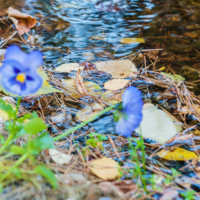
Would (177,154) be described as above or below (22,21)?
below

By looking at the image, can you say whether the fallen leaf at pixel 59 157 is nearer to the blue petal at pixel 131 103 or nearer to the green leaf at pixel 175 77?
the blue petal at pixel 131 103

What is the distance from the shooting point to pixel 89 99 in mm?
1491

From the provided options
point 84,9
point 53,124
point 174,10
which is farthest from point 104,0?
point 53,124

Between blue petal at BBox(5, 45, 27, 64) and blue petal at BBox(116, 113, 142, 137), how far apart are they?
0.45 meters

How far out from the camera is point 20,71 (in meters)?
0.85

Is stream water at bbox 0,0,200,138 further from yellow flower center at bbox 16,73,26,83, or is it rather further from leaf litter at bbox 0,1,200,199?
yellow flower center at bbox 16,73,26,83

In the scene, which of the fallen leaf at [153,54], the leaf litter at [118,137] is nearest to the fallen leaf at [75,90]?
the leaf litter at [118,137]

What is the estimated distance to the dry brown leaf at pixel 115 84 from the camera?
5.18 ft

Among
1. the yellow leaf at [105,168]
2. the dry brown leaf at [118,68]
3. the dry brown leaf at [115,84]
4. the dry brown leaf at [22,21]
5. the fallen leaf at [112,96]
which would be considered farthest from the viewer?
the dry brown leaf at [22,21]

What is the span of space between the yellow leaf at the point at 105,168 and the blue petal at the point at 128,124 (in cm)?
18

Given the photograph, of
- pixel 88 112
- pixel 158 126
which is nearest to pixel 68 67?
pixel 88 112

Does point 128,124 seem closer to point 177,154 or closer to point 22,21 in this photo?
point 177,154

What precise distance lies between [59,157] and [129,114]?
37cm

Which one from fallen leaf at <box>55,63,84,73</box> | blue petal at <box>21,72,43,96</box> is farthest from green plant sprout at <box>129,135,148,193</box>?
fallen leaf at <box>55,63,84,73</box>
